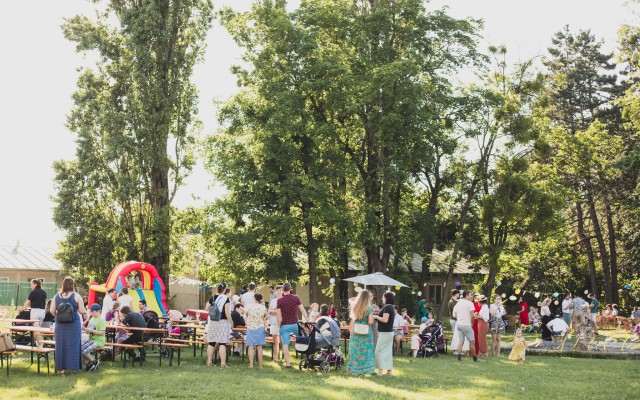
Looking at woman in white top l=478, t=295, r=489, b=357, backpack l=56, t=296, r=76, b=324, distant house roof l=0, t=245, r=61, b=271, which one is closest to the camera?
backpack l=56, t=296, r=76, b=324

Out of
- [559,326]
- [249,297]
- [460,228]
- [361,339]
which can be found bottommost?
[559,326]

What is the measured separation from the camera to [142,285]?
2725cm

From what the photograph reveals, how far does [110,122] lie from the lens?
1252 inches

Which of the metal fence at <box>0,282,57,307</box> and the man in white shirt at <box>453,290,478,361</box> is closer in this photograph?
the man in white shirt at <box>453,290,478,361</box>

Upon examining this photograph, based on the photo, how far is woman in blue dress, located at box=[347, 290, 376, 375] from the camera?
14469mm

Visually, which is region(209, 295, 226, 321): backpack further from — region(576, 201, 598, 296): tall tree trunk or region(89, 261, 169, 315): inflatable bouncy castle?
region(576, 201, 598, 296): tall tree trunk

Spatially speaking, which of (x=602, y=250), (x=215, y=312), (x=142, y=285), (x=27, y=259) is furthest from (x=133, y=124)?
(x=602, y=250)

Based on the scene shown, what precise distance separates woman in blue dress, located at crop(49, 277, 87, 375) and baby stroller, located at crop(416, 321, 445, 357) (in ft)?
34.2

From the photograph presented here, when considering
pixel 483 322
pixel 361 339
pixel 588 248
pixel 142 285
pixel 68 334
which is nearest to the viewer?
pixel 68 334

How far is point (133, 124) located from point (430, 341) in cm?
1693

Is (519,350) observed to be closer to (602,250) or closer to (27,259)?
(602,250)

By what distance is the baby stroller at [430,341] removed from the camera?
2106cm

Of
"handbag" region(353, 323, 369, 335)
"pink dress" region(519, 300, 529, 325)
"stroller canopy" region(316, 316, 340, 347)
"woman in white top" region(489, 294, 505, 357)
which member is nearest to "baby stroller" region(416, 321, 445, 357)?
Result: "woman in white top" region(489, 294, 505, 357)

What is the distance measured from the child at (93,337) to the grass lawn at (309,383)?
316 millimetres
